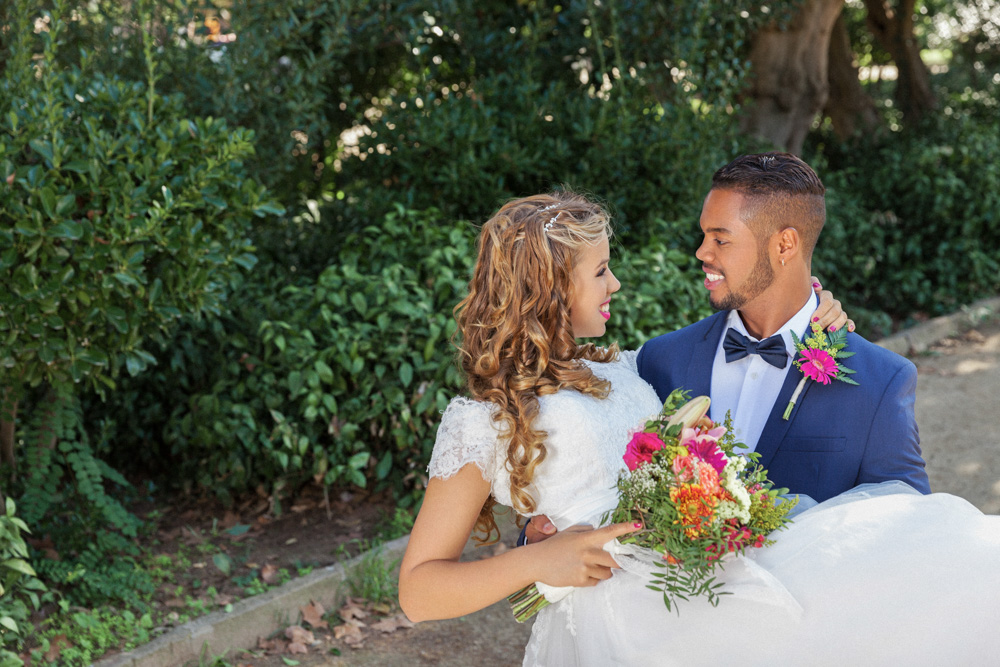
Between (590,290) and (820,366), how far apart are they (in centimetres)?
69

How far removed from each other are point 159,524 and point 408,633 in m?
1.64

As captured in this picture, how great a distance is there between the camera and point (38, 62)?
481cm

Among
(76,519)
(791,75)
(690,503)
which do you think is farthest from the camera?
(791,75)

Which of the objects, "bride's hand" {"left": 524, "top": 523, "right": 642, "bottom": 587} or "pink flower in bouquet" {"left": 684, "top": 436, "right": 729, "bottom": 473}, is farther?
"bride's hand" {"left": 524, "top": 523, "right": 642, "bottom": 587}

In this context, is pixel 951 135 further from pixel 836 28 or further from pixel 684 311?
pixel 684 311

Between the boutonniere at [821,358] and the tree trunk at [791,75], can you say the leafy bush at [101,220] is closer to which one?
the boutonniere at [821,358]

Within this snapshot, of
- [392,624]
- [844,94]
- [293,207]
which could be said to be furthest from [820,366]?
[844,94]

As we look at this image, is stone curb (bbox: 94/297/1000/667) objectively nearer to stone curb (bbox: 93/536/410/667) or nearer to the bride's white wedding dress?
stone curb (bbox: 93/536/410/667)

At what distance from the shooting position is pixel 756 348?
2820mm

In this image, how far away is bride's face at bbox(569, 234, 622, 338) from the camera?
8.05 feet

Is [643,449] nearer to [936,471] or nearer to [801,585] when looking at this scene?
[801,585]

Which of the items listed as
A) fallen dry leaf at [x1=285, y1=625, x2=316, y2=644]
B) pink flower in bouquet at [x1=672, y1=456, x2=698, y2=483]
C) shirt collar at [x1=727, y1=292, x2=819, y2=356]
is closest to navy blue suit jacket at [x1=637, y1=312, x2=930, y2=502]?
shirt collar at [x1=727, y1=292, x2=819, y2=356]

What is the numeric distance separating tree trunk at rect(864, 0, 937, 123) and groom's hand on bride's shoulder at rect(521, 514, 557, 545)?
34.4ft

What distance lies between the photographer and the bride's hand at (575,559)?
81.5 inches
